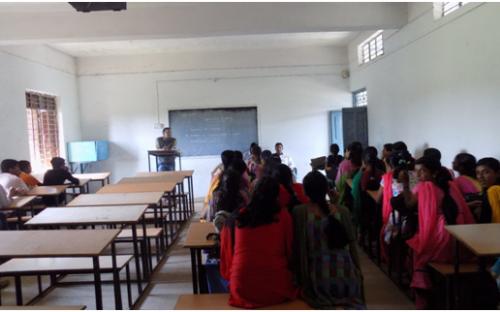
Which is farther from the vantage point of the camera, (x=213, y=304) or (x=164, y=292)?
(x=164, y=292)

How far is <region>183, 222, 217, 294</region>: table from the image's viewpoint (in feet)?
8.39

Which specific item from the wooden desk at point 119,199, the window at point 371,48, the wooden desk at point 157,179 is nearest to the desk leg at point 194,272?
the wooden desk at point 119,199

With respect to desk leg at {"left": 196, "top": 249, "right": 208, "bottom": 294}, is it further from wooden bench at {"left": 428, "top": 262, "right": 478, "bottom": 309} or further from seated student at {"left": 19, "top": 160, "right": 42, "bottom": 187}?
seated student at {"left": 19, "top": 160, "right": 42, "bottom": 187}

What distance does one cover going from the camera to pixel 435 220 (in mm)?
2594

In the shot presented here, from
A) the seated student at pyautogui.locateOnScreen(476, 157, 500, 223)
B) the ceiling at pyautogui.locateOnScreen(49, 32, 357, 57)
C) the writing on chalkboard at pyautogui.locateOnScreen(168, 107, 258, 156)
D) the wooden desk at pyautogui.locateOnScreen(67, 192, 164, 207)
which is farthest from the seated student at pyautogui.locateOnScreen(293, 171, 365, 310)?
the writing on chalkboard at pyautogui.locateOnScreen(168, 107, 258, 156)

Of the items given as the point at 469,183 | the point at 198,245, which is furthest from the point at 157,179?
the point at 469,183

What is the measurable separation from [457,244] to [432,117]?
301 cm

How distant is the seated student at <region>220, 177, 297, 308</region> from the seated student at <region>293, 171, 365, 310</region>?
0.33 feet

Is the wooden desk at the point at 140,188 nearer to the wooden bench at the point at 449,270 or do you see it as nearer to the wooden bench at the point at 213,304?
the wooden bench at the point at 213,304

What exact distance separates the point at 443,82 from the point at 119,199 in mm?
3708

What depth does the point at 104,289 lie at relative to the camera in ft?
12.1

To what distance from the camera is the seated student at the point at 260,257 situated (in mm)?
2018

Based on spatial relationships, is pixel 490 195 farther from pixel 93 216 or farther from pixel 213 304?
pixel 93 216

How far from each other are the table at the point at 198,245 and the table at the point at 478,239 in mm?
1381
